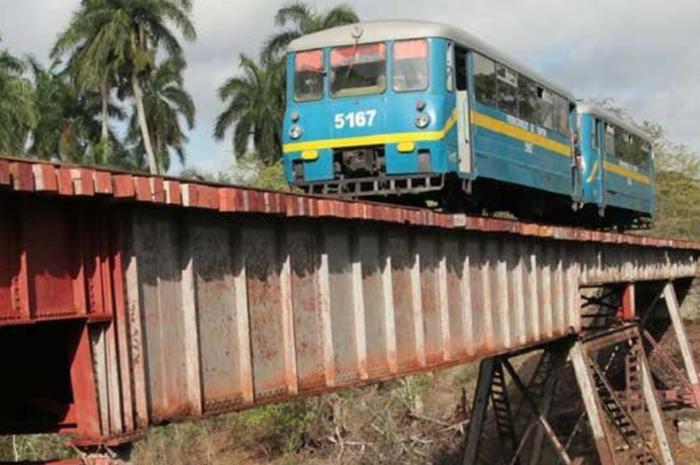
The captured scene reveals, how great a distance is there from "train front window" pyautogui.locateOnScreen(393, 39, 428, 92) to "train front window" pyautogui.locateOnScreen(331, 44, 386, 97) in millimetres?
183

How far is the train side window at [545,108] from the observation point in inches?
663

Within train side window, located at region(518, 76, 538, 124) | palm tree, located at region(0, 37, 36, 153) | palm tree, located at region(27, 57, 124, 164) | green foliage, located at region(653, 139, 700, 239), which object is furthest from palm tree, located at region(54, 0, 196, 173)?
train side window, located at region(518, 76, 538, 124)

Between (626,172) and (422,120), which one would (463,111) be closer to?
(422,120)

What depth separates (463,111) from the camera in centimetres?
1306

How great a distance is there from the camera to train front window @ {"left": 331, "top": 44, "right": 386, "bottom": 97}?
12797 mm

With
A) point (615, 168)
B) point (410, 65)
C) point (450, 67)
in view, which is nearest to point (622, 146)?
point (615, 168)

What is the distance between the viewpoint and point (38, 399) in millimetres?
6062

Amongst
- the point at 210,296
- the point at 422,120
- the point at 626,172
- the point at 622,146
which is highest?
the point at 622,146

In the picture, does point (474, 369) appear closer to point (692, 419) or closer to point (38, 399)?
point (692, 419)

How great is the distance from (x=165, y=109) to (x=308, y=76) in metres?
47.7

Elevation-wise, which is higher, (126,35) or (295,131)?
(126,35)

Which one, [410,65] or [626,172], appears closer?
[410,65]

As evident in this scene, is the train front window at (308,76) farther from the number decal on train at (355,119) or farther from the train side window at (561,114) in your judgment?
the train side window at (561,114)

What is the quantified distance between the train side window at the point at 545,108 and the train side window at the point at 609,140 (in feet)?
14.3
